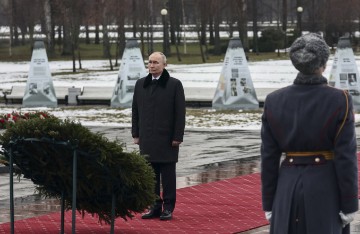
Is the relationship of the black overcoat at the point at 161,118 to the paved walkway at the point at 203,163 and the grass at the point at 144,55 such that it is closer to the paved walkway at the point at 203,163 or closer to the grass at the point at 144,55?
the paved walkway at the point at 203,163

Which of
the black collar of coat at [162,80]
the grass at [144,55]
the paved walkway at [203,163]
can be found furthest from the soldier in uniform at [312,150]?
the grass at [144,55]

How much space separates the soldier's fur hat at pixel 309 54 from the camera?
259 inches

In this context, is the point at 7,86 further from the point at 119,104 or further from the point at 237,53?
the point at 237,53

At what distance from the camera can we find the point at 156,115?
11594 millimetres

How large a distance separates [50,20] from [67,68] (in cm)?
1425

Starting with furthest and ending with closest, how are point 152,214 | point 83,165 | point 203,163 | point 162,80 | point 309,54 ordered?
point 203,163 → point 152,214 → point 162,80 → point 83,165 → point 309,54

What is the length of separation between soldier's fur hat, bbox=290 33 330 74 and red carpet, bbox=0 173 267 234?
15.5ft

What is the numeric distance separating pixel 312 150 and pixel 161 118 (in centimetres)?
506

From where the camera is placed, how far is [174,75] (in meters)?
49.4

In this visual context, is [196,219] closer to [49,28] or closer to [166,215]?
[166,215]

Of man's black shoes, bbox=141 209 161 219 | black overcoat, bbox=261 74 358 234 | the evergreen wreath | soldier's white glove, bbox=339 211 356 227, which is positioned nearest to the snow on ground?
man's black shoes, bbox=141 209 161 219

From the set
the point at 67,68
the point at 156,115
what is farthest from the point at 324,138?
the point at 67,68

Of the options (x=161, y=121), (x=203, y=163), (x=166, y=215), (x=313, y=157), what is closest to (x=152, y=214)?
(x=166, y=215)

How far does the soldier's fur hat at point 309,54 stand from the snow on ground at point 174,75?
443 inches
